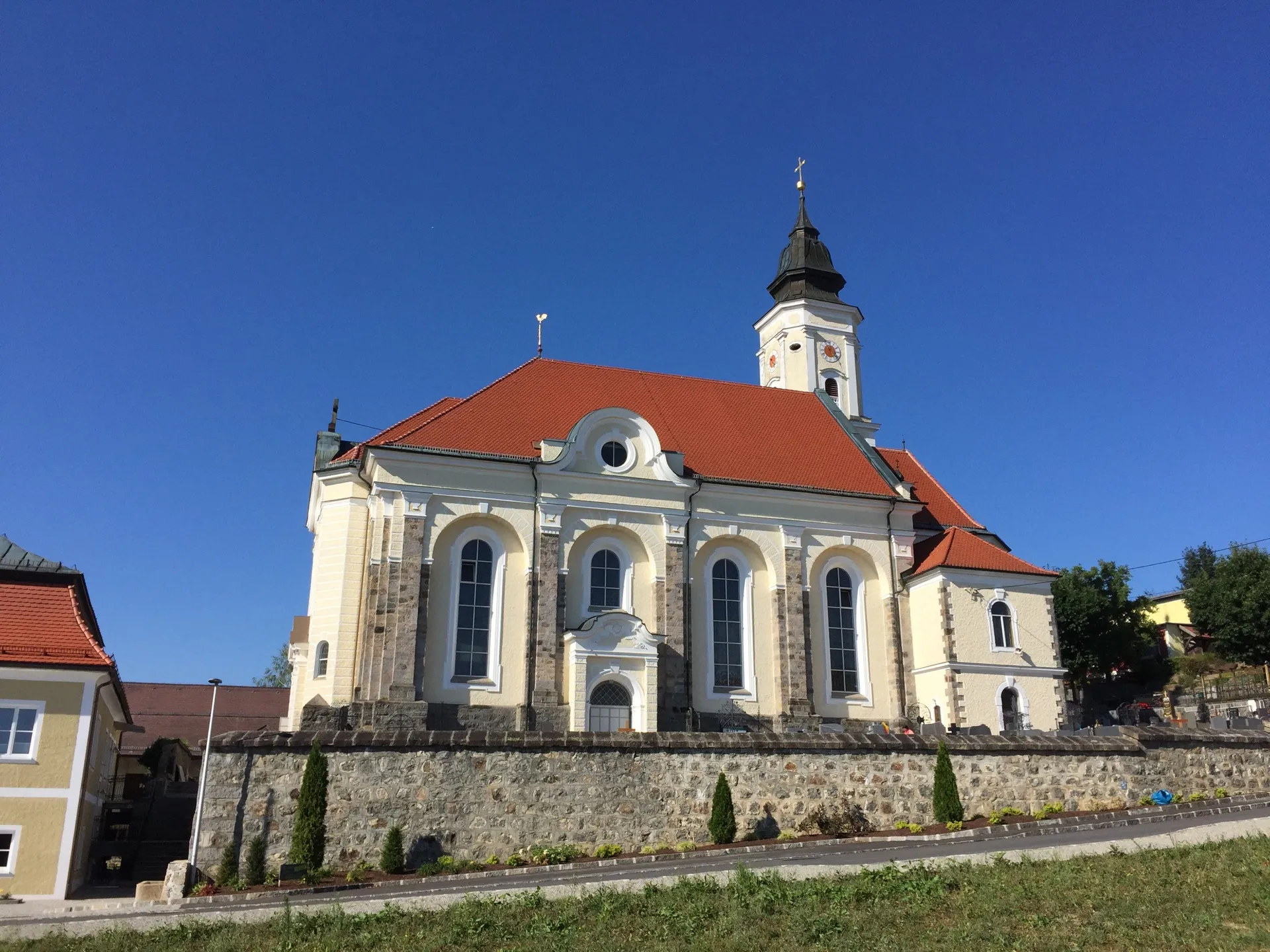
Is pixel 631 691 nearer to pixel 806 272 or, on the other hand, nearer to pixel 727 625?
pixel 727 625

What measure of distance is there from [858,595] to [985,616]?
14.1 feet

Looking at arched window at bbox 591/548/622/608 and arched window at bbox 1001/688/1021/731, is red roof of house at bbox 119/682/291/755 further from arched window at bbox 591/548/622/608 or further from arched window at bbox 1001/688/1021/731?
arched window at bbox 1001/688/1021/731

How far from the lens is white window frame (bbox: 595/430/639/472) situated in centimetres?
3388

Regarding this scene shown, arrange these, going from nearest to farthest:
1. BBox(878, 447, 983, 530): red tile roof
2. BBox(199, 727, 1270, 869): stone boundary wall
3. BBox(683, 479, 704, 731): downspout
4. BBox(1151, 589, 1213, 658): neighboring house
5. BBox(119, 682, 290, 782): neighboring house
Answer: BBox(199, 727, 1270, 869): stone boundary wall, BBox(683, 479, 704, 731): downspout, BBox(878, 447, 983, 530): red tile roof, BBox(119, 682, 290, 782): neighboring house, BBox(1151, 589, 1213, 658): neighboring house

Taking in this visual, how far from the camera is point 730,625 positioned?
113ft

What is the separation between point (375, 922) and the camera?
555 inches

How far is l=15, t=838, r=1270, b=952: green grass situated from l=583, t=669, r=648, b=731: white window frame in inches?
609

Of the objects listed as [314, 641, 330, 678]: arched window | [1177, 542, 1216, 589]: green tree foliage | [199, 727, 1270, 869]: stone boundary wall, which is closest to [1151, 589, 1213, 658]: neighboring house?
[1177, 542, 1216, 589]: green tree foliage

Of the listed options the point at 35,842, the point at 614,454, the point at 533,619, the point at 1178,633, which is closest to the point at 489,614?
the point at 533,619

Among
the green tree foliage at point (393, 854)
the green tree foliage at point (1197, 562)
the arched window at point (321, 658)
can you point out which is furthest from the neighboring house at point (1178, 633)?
the green tree foliage at point (393, 854)

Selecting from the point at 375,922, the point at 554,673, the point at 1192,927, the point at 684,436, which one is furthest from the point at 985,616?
the point at 375,922

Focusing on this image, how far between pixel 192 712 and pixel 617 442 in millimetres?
31166

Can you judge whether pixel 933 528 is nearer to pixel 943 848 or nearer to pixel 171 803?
pixel 943 848

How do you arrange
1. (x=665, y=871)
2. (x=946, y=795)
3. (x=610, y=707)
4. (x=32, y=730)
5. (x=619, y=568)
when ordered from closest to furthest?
(x=665, y=871)
(x=32, y=730)
(x=946, y=795)
(x=610, y=707)
(x=619, y=568)
